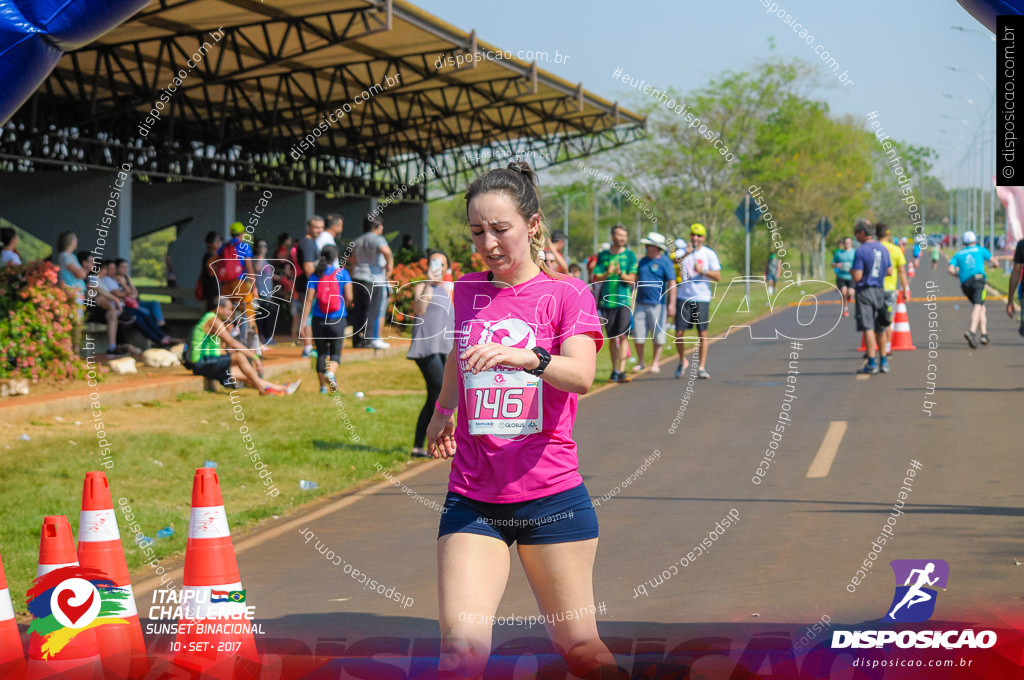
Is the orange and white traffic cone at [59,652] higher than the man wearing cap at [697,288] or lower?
lower

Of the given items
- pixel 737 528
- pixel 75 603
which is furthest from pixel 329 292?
pixel 75 603

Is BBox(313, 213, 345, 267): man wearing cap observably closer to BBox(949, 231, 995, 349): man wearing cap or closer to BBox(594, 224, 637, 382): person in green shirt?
BBox(594, 224, 637, 382): person in green shirt

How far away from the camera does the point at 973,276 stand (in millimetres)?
19672

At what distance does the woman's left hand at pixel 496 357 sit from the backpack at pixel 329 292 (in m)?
10.5

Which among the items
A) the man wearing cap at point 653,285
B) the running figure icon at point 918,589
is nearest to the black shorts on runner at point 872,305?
the man wearing cap at point 653,285

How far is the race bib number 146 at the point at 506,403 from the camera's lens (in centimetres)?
348

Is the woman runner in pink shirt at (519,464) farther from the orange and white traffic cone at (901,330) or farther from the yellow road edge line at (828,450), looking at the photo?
the orange and white traffic cone at (901,330)

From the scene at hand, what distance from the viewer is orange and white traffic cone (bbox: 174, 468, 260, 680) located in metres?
4.46

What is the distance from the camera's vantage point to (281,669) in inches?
184

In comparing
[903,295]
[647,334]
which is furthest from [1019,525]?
[903,295]

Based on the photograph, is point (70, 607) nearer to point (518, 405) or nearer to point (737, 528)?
point (518, 405)

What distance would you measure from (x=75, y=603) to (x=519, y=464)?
2.14 m

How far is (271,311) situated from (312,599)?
42.0ft

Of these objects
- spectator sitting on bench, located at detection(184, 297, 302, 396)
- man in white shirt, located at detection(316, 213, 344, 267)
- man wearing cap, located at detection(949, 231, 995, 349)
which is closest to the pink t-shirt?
spectator sitting on bench, located at detection(184, 297, 302, 396)
